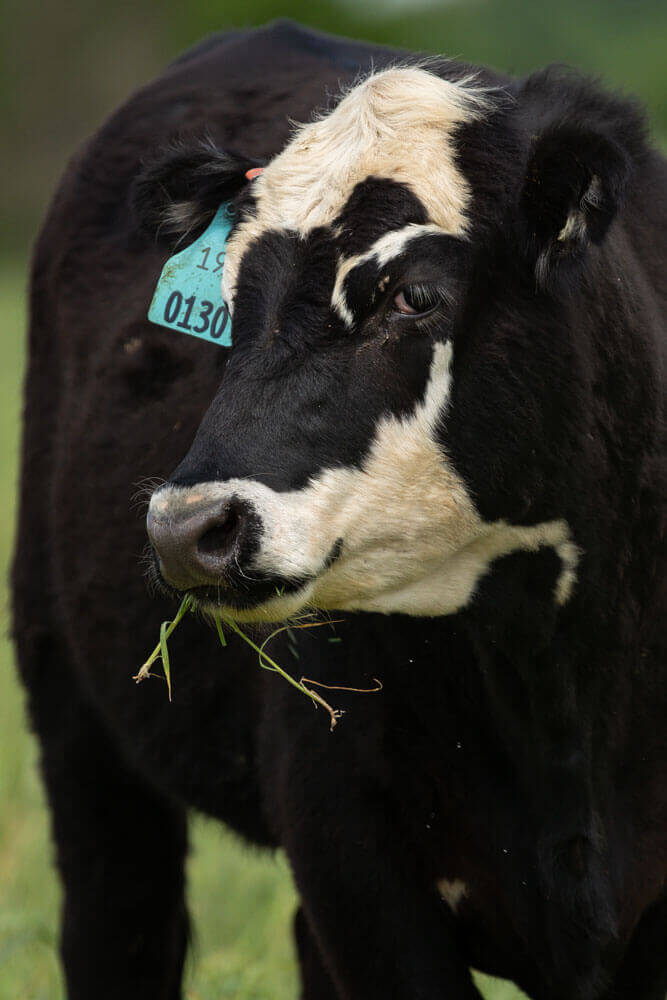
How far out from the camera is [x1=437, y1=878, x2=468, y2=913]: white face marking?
146 inches

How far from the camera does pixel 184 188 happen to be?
3.99 metres

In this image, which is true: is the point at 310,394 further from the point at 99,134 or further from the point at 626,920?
the point at 99,134

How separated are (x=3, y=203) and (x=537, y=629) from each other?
4293 centimetres

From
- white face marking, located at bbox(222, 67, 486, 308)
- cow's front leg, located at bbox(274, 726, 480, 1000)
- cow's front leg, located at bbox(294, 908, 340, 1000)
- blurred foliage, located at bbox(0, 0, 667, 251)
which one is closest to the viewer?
white face marking, located at bbox(222, 67, 486, 308)

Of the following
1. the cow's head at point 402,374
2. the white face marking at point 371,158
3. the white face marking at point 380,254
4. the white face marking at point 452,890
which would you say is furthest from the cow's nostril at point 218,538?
the white face marking at point 452,890

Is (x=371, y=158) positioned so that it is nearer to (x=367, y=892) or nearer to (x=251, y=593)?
(x=251, y=593)

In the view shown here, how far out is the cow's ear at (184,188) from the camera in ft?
12.7

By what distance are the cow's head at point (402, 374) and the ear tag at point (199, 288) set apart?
0.32 meters

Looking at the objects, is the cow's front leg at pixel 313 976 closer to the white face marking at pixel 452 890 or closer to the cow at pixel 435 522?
the cow at pixel 435 522

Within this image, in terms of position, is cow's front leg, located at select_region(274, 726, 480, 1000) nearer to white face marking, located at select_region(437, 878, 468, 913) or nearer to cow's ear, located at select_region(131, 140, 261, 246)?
white face marking, located at select_region(437, 878, 468, 913)

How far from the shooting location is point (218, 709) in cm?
450

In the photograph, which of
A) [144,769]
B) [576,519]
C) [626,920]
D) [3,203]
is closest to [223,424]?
[576,519]

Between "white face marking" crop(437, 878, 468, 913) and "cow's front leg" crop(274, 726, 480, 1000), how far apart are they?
0.02 m

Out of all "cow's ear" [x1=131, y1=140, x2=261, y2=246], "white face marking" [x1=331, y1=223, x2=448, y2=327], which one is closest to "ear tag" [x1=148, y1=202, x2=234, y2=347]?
"cow's ear" [x1=131, y1=140, x2=261, y2=246]
